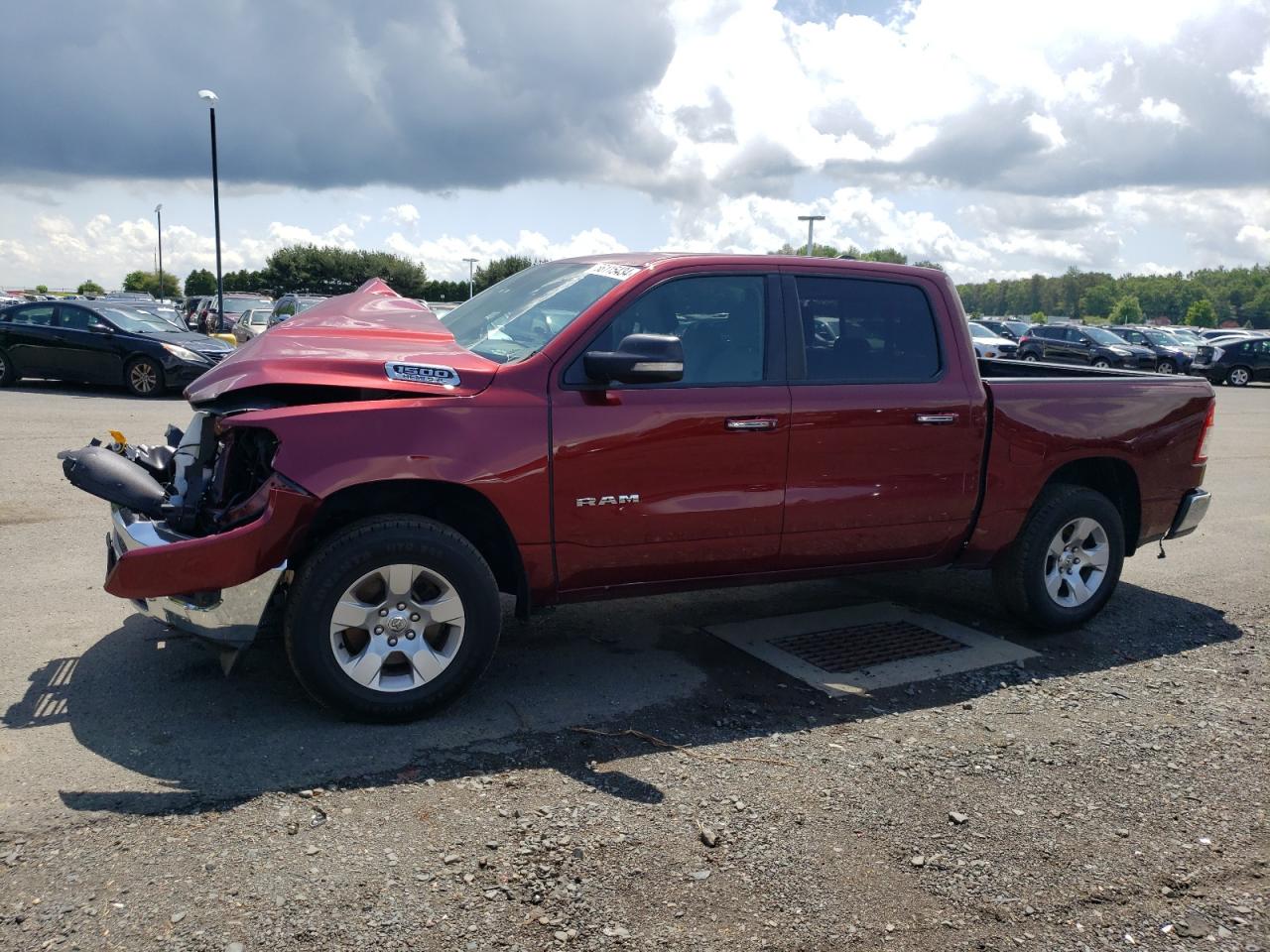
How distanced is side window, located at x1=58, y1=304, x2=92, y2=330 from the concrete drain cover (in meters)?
14.6

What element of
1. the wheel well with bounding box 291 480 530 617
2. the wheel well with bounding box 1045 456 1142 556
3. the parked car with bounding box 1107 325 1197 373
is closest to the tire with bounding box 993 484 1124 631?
the wheel well with bounding box 1045 456 1142 556

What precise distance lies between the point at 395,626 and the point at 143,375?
1389cm

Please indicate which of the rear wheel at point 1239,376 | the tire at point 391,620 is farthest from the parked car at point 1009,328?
the tire at point 391,620

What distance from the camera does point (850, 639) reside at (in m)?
5.46

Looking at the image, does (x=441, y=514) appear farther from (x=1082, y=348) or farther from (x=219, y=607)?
(x=1082, y=348)

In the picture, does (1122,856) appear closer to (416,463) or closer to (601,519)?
(601,519)

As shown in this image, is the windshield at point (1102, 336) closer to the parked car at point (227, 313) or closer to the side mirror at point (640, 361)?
the parked car at point (227, 313)

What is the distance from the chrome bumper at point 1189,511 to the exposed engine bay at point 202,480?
4.96 m

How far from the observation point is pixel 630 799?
3.62 metres

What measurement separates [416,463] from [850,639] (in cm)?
260

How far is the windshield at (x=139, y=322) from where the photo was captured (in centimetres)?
1645

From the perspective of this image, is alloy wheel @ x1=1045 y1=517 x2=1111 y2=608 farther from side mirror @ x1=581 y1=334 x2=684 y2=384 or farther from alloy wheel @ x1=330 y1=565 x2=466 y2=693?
alloy wheel @ x1=330 y1=565 x2=466 y2=693

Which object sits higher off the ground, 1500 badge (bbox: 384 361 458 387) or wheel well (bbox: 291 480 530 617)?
1500 badge (bbox: 384 361 458 387)

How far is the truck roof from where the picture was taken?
477cm
